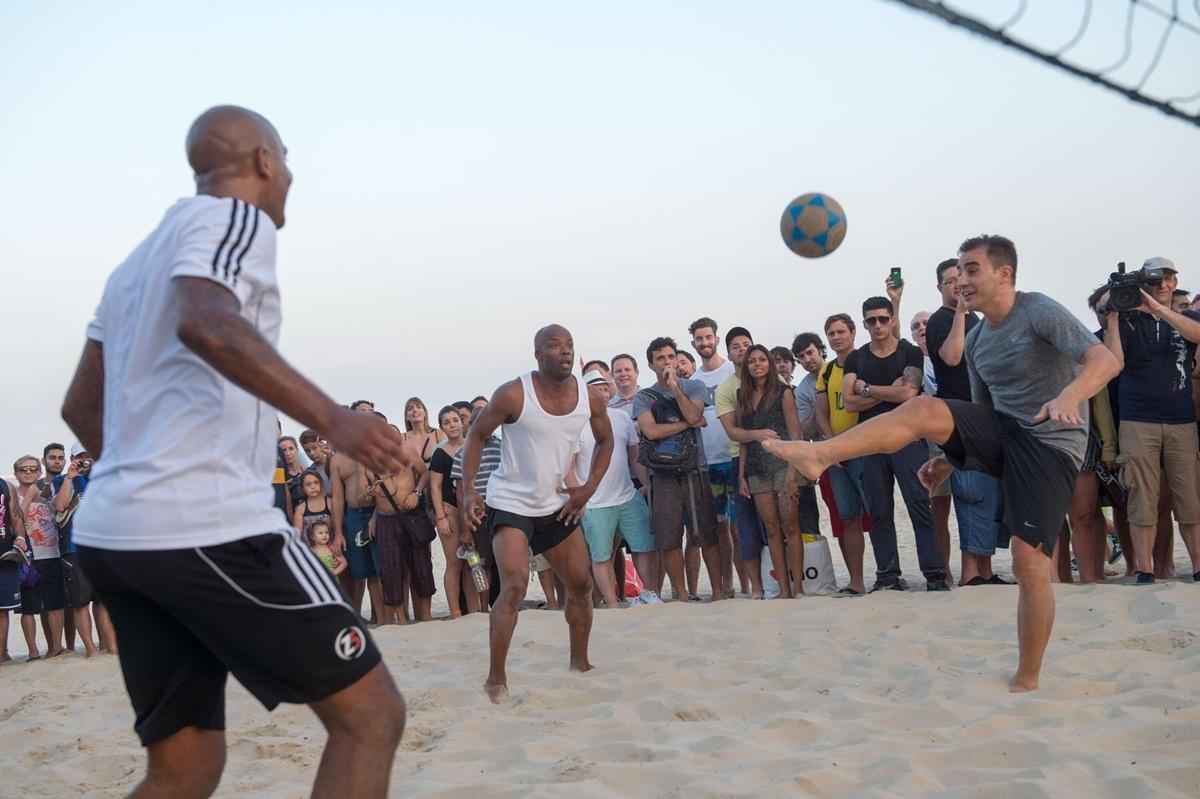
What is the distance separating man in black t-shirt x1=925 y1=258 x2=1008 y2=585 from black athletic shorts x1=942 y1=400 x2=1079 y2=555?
269cm

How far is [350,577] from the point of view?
33.6 feet

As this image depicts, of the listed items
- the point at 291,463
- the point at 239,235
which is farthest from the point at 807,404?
the point at 239,235

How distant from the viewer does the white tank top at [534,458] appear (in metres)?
6.11

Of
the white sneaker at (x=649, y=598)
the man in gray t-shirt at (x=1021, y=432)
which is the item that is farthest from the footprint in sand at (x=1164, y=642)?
the white sneaker at (x=649, y=598)

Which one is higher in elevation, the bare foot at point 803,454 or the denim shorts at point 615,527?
the bare foot at point 803,454

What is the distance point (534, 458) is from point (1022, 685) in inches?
101

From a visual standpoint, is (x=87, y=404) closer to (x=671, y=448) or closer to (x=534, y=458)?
(x=534, y=458)

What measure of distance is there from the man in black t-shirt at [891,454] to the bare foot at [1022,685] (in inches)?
118

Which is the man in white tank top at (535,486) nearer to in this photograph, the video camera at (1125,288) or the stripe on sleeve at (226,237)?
the video camera at (1125,288)

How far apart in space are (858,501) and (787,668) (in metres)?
2.81

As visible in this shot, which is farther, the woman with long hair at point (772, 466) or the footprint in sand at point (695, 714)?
the woman with long hair at point (772, 466)

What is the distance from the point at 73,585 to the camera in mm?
9945

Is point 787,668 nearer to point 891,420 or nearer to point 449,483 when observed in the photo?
point 891,420

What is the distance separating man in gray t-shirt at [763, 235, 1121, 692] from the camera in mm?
4992
